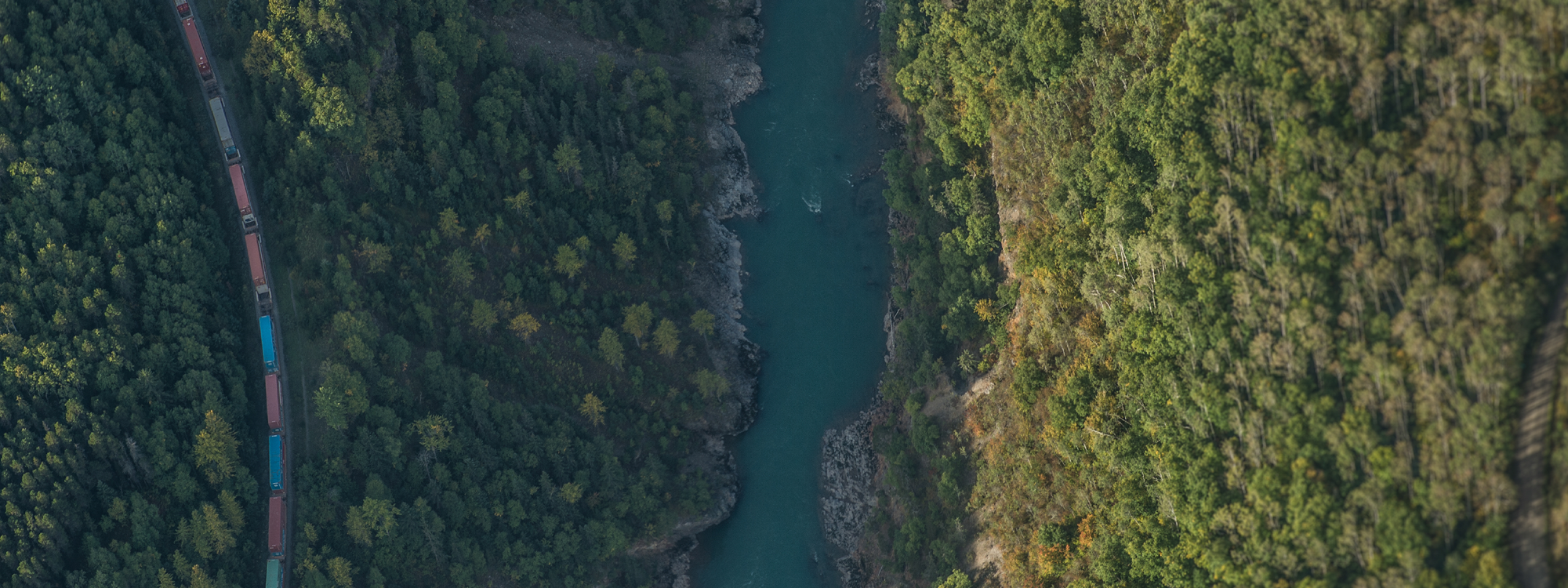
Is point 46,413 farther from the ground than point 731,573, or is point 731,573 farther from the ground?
point 46,413

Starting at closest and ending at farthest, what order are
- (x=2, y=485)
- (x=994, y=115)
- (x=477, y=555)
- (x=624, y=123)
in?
1. (x=2, y=485)
2. (x=477, y=555)
3. (x=994, y=115)
4. (x=624, y=123)

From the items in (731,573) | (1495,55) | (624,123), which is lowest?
(731,573)

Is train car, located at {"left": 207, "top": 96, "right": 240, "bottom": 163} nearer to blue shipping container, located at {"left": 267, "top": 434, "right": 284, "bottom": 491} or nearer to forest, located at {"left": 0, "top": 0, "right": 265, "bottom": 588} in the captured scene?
forest, located at {"left": 0, "top": 0, "right": 265, "bottom": 588}

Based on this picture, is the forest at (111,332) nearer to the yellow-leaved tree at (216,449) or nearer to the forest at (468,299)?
the yellow-leaved tree at (216,449)

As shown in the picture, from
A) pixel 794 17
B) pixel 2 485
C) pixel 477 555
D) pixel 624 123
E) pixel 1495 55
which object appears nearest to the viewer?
pixel 1495 55

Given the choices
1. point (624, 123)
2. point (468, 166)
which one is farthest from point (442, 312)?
point (624, 123)

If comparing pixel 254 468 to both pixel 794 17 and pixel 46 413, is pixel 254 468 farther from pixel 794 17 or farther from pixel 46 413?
pixel 794 17

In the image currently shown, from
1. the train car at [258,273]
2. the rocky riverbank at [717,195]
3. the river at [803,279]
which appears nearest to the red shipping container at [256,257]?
the train car at [258,273]
